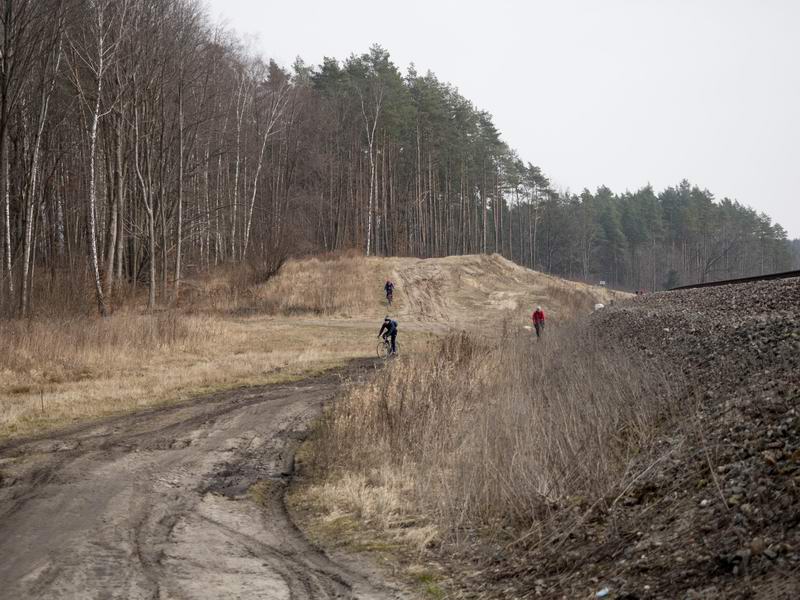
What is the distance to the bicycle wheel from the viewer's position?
2358 centimetres

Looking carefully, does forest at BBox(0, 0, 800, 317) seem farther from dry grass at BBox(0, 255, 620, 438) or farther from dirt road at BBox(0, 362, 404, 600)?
dirt road at BBox(0, 362, 404, 600)

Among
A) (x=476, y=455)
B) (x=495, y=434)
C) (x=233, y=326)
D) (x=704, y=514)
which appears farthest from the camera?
(x=233, y=326)

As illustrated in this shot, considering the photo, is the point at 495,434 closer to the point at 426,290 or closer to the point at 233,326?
the point at 233,326

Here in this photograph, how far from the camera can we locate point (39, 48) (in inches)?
852

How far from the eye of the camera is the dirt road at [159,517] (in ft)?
19.2

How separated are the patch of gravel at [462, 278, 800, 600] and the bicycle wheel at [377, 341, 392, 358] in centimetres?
1553

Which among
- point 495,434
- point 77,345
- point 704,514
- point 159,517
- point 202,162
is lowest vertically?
point 159,517

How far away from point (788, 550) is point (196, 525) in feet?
19.3

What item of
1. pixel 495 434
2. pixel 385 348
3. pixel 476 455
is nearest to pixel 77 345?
pixel 385 348

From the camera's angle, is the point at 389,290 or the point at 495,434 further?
the point at 389,290

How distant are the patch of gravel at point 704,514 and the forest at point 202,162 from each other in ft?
64.9

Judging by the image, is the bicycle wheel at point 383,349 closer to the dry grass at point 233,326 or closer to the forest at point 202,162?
the dry grass at point 233,326

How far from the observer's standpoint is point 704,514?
471 cm

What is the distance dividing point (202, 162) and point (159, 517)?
98.9 feet
